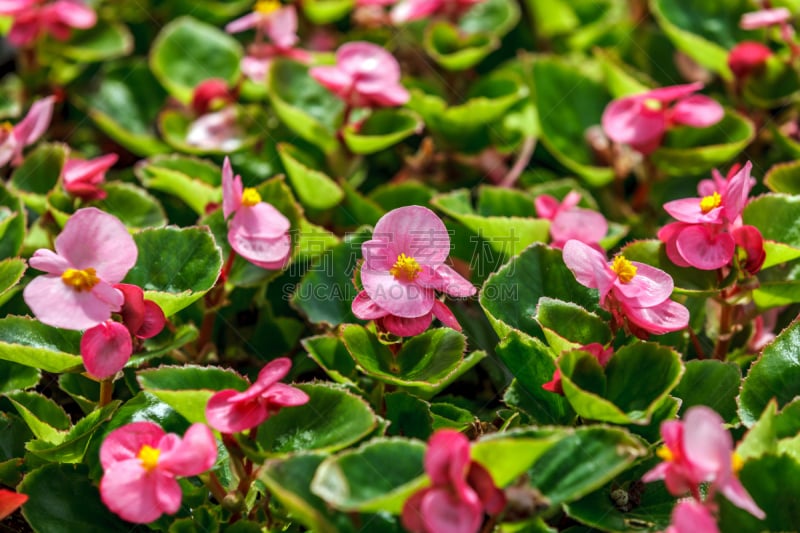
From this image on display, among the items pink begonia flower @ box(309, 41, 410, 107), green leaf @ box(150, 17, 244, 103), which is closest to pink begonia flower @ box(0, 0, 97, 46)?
green leaf @ box(150, 17, 244, 103)

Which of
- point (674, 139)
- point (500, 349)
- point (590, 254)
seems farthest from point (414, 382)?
point (674, 139)

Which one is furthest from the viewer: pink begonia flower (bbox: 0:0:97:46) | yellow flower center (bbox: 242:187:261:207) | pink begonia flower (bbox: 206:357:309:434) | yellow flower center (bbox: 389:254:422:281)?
pink begonia flower (bbox: 0:0:97:46)

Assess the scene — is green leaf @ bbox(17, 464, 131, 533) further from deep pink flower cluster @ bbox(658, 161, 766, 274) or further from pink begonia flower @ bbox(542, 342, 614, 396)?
deep pink flower cluster @ bbox(658, 161, 766, 274)

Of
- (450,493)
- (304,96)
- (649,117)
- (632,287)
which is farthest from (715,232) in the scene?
(304,96)

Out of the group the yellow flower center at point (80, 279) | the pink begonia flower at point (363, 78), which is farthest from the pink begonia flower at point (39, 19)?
the yellow flower center at point (80, 279)

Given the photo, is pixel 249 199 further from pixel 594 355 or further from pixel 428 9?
pixel 428 9
